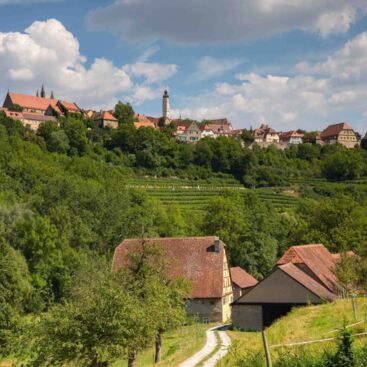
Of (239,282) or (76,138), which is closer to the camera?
(239,282)

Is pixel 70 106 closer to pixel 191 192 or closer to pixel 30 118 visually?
pixel 30 118

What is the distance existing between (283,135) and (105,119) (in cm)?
6585

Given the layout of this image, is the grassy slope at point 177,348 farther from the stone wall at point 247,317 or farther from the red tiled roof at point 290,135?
the red tiled roof at point 290,135

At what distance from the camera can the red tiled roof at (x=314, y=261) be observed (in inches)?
1351

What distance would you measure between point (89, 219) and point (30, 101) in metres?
91.6

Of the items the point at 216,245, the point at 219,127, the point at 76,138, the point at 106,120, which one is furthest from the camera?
the point at 219,127

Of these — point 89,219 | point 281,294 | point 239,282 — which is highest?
point 89,219

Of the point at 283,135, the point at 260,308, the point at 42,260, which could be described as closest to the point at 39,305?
the point at 42,260

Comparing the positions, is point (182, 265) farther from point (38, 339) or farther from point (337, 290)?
point (38, 339)

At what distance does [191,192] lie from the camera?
92.3m

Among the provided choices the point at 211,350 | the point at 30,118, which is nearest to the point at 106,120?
the point at 30,118

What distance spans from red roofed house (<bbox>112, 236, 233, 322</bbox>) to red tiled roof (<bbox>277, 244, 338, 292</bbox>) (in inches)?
245

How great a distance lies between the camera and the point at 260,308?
108 ft

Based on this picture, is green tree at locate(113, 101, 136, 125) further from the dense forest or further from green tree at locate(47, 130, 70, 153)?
green tree at locate(47, 130, 70, 153)
